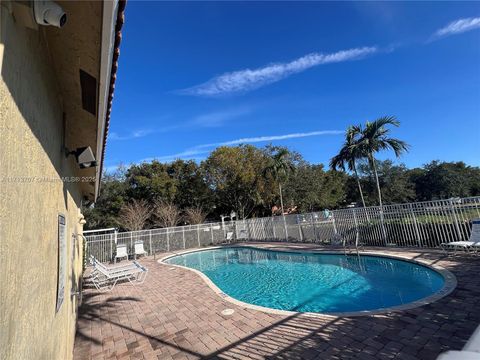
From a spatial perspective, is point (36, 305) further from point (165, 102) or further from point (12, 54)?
point (165, 102)

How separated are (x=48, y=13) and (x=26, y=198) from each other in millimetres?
1051

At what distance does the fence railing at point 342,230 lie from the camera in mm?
9751

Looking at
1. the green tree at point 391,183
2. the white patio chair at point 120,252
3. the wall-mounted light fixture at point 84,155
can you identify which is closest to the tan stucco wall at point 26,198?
the wall-mounted light fixture at point 84,155

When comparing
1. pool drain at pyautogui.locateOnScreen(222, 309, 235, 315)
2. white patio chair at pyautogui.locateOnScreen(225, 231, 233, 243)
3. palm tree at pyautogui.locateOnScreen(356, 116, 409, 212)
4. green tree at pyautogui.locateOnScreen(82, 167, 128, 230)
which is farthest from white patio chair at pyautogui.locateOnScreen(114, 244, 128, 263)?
palm tree at pyautogui.locateOnScreen(356, 116, 409, 212)

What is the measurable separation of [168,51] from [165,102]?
704 cm

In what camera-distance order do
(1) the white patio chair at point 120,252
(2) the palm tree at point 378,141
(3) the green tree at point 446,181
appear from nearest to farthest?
(1) the white patio chair at point 120,252 → (2) the palm tree at point 378,141 → (3) the green tree at point 446,181

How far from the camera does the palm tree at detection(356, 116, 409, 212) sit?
1636 centimetres

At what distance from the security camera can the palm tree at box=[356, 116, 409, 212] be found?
17.0 metres

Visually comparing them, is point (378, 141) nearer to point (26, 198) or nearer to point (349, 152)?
point (349, 152)

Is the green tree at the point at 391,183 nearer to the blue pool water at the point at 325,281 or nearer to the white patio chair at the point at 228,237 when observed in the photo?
the white patio chair at the point at 228,237

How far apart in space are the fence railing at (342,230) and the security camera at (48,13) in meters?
11.7

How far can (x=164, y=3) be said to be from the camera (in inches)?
332

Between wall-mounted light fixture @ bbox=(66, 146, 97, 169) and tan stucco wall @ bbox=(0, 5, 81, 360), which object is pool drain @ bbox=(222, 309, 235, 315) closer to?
tan stucco wall @ bbox=(0, 5, 81, 360)

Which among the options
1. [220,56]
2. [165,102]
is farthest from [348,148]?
[165,102]
